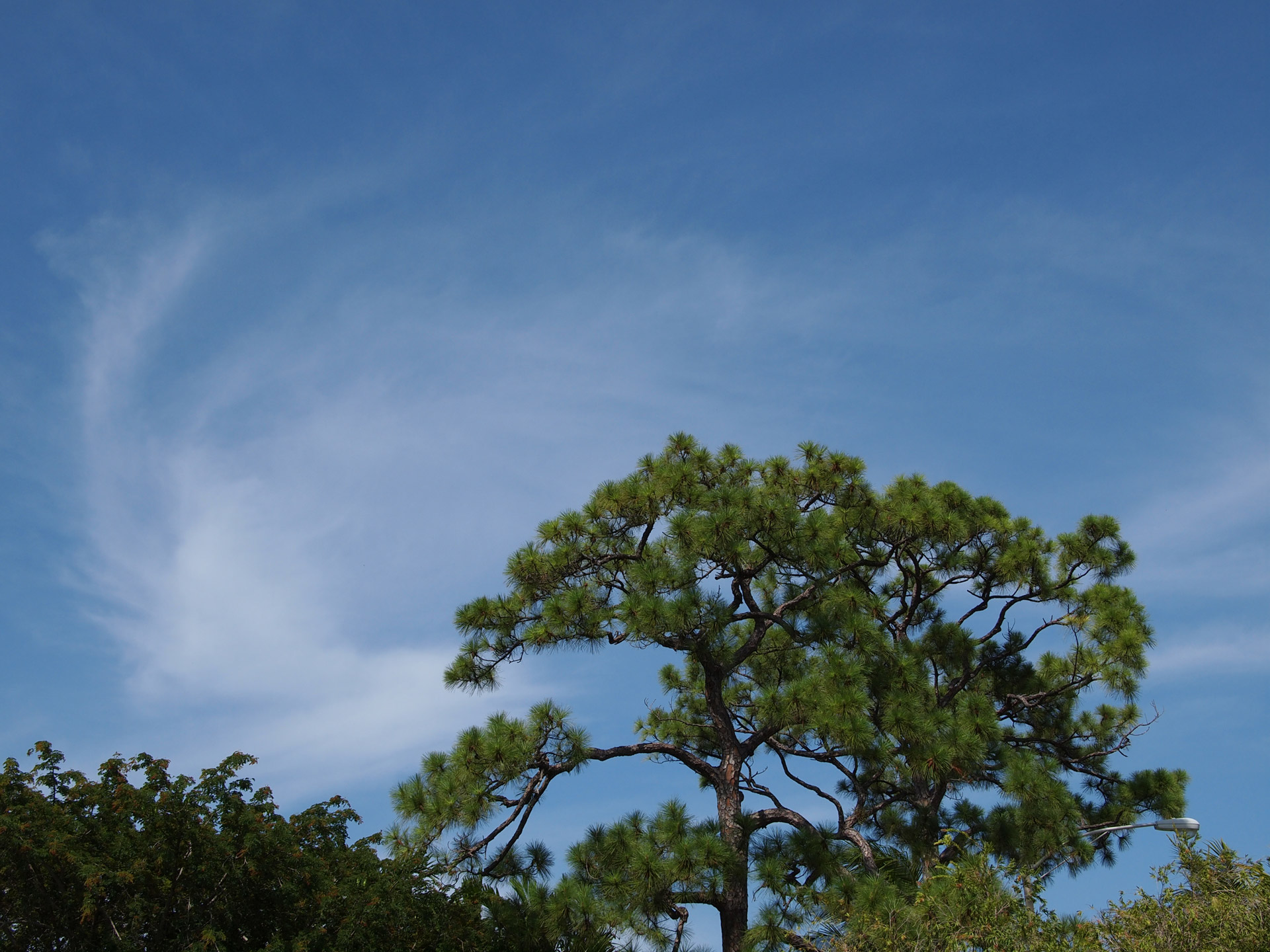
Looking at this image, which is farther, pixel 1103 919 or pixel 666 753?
pixel 666 753

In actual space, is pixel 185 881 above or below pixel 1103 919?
above

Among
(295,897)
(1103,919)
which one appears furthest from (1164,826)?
(295,897)

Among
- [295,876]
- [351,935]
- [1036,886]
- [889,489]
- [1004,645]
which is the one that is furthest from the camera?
[1004,645]

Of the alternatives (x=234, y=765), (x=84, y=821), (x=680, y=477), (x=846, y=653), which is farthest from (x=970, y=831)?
(x=84, y=821)

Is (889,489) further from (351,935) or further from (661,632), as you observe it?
(351,935)

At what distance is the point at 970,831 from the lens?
50.8 ft

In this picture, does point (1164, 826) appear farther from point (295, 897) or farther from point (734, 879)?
point (295, 897)

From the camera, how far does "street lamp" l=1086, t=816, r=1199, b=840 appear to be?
13.6 m

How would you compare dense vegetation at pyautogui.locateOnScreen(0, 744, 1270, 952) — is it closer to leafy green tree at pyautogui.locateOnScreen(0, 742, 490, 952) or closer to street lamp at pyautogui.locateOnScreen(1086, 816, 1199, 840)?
leafy green tree at pyautogui.locateOnScreen(0, 742, 490, 952)

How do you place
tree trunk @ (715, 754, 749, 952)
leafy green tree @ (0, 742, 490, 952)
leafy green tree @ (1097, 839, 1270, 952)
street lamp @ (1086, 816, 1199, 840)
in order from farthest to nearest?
street lamp @ (1086, 816, 1199, 840) → tree trunk @ (715, 754, 749, 952) → leafy green tree @ (0, 742, 490, 952) → leafy green tree @ (1097, 839, 1270, 952)

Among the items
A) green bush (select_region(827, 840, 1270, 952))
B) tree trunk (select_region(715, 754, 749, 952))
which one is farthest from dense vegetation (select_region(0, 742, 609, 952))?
green bush (select_region(827, 840, 1270, 952))

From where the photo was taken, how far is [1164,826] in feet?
47.6

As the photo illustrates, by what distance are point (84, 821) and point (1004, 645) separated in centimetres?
1281

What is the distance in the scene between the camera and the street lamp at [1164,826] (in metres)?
13.6
